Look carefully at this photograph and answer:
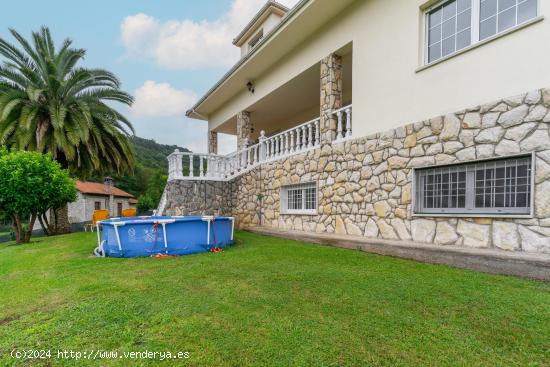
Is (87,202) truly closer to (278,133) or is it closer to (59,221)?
(59,221)

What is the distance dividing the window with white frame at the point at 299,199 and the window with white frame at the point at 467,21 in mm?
4323

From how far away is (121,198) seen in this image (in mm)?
34312

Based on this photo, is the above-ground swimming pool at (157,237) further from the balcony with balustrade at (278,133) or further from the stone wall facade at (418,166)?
the balcony with balustrade at (278,133)

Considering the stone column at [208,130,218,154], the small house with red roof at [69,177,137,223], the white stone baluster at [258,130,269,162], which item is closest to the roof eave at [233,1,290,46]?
the stone column at [208,130,218,154]

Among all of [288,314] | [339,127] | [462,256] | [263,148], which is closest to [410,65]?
[339,127]

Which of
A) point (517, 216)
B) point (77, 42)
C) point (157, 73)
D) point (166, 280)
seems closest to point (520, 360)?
point (517, 216)

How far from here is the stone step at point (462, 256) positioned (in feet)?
12.6

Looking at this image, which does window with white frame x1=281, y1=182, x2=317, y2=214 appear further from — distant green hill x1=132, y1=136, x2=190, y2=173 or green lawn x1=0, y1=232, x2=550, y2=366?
distant green hill x1=132, y1=136, x2=190, y2=173

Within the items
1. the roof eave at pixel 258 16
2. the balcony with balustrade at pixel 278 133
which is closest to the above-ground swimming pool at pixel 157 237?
the balcony with balustrade at pixel 278 133

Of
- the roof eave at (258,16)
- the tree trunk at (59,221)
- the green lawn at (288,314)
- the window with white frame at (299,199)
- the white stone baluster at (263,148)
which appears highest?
the roof eave at (258,16)

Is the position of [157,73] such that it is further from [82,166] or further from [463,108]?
[463,108]

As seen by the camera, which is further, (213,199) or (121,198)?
(121,198)

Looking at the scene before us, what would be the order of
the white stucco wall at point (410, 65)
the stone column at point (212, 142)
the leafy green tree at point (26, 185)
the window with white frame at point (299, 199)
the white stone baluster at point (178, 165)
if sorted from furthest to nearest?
the stone column at point (212, 142) → the white stone baluster at point (178, 165) → the leafy green tree at point (26, 185) → the window with white frame at point (299, 199) → the white stucco wall at point (410, 65)

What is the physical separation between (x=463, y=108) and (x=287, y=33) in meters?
5.42
